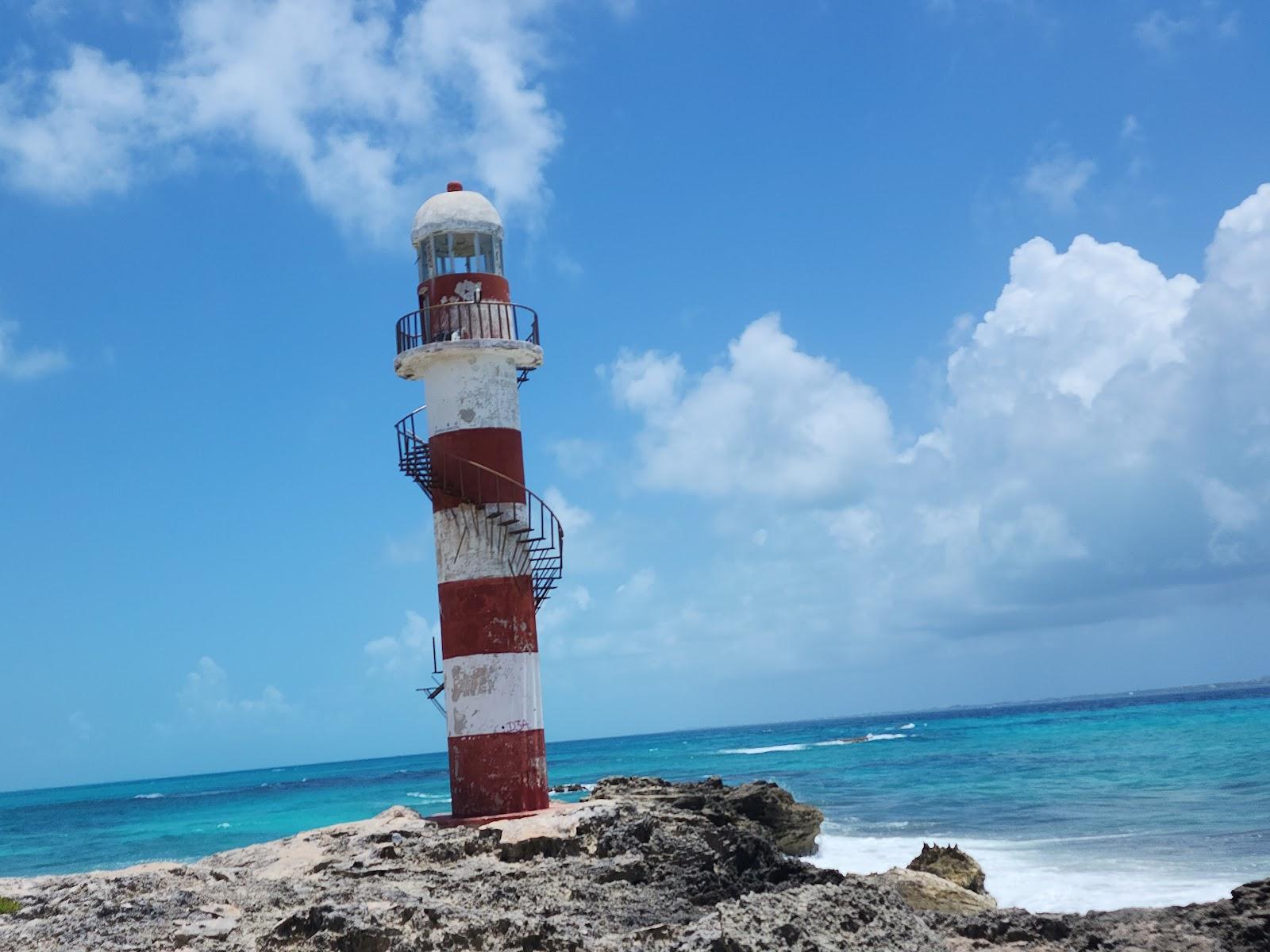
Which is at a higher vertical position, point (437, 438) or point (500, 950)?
point (437, 438)

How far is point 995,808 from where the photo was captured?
28375mm

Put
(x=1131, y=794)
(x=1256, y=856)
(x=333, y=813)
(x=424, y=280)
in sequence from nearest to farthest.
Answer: (x=424, y=280)
(x=1256, y=856)
(x=1131, y=794)
(x=333, y=813)

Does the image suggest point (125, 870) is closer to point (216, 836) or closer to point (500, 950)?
point (500, 950)

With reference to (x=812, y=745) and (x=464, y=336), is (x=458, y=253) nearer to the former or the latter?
(x=464, y=336)

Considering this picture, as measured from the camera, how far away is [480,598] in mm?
15031

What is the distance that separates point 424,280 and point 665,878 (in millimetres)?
8573

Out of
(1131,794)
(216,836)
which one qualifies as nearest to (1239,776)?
(1131,794)

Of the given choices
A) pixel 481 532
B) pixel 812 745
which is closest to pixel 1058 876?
pixel 481 532

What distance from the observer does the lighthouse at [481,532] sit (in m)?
14.9

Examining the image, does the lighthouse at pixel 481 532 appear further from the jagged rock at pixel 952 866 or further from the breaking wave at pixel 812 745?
the breaking wave at pixel 812 745

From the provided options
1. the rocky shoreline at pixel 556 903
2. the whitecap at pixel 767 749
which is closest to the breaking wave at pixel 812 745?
the whitecap at pixel 767 749

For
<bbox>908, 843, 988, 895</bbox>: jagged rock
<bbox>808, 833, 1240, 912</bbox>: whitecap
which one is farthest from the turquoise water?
<bbox>908, 843, 988, 895</bbox>: jagged rock

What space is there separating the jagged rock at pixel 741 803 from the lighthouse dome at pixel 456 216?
777cm

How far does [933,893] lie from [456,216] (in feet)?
32.3
